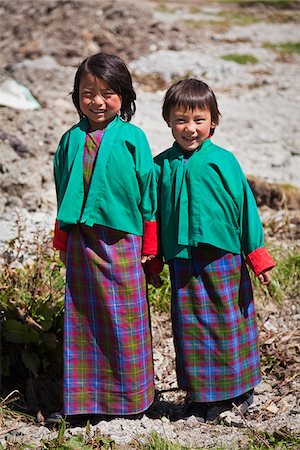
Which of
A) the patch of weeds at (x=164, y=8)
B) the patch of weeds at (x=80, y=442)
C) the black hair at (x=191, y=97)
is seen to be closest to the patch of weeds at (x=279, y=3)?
the patch of weeds at (x=164, y=8)

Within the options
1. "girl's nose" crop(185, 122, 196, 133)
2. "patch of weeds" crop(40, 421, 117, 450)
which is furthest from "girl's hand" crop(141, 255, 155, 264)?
"patch of weeds" crop(40, 421, 117, 450)

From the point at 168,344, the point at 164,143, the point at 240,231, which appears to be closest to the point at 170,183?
the point at 240,231

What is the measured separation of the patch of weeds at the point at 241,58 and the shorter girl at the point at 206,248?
8220 millimetres

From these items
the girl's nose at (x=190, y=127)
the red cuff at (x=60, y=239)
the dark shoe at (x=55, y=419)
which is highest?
the girl's nose at (x=190, y=127)

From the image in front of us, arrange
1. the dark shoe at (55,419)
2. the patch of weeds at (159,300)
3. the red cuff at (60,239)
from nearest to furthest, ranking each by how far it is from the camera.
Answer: the red cuff at (60,239) → the dark shoe at (55,419) → the patch of weeds at (159,300)

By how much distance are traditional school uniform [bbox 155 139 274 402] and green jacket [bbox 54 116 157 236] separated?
12 centimetres

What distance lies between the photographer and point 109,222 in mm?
2797

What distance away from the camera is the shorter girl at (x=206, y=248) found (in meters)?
2.84

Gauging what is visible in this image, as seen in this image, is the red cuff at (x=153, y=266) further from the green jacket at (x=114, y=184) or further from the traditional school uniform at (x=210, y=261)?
the green jacket at (x=114, y=184)

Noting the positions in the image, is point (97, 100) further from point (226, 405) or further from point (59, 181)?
point (226, 405)

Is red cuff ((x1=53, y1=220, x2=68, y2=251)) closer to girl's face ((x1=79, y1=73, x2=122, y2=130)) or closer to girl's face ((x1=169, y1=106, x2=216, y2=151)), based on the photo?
girl's face ((x1=79, y1=73, x2=122, y2=130))

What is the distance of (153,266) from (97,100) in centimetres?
71

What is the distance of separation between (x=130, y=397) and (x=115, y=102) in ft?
3.88

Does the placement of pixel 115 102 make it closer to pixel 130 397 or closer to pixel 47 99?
pixel 130 397
